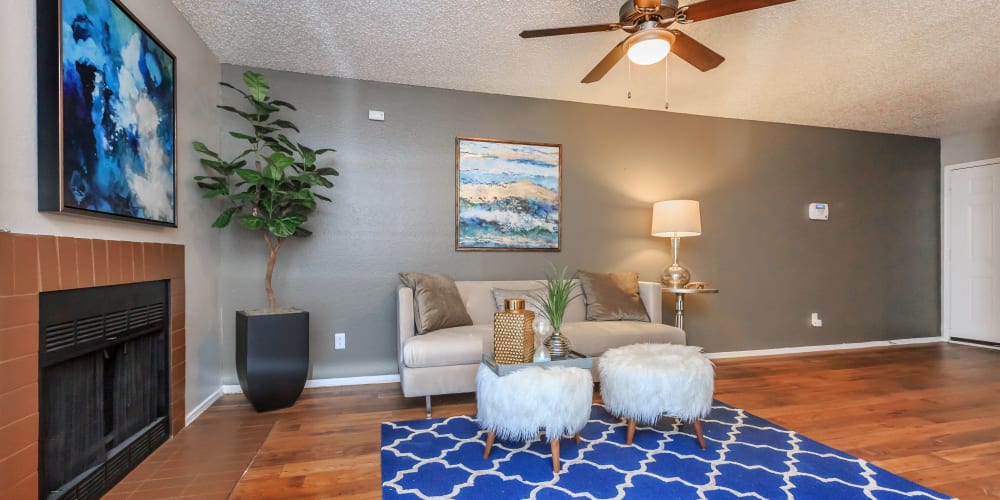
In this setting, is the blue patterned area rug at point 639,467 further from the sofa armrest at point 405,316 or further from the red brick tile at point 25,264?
the red brick tile at point 25,264

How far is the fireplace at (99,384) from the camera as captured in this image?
164 centimetres

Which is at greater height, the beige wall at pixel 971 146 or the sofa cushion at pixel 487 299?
the beige wall at pixel 971 146

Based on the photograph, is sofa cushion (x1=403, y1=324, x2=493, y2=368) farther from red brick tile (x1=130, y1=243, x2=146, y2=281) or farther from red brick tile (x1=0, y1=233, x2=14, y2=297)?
red brick tile (x1=0, y1=233, x2=14, y2=297)

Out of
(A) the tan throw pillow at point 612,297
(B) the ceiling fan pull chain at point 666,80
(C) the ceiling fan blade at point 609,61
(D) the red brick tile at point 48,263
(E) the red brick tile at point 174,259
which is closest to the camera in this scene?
(D) the red brick tile at point 48,263

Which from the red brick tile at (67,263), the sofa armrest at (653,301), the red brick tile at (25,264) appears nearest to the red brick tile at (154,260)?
the red brick tile at (67,263)

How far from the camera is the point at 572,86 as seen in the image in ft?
12.4

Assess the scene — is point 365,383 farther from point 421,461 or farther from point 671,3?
point 671,3

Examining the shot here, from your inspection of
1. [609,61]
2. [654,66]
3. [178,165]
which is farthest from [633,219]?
[178,165]

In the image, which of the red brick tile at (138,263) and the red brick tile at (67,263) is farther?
the red brick tile at (138,263)

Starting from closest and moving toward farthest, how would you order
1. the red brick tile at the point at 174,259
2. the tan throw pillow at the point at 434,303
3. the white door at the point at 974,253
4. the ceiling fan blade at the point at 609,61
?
the ceiling fan blade at the point at 609,61, the red brick tile at the point at 174,259, the tan throw pillow at the point at 434,303, the white door at the point at 974,253

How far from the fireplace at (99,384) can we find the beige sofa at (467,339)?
1.30 meters

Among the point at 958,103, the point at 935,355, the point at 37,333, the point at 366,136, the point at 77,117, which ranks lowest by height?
the point at 935,355

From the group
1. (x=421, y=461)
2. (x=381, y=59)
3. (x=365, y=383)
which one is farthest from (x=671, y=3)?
(x=365, y=383)

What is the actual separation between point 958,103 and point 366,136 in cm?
525
